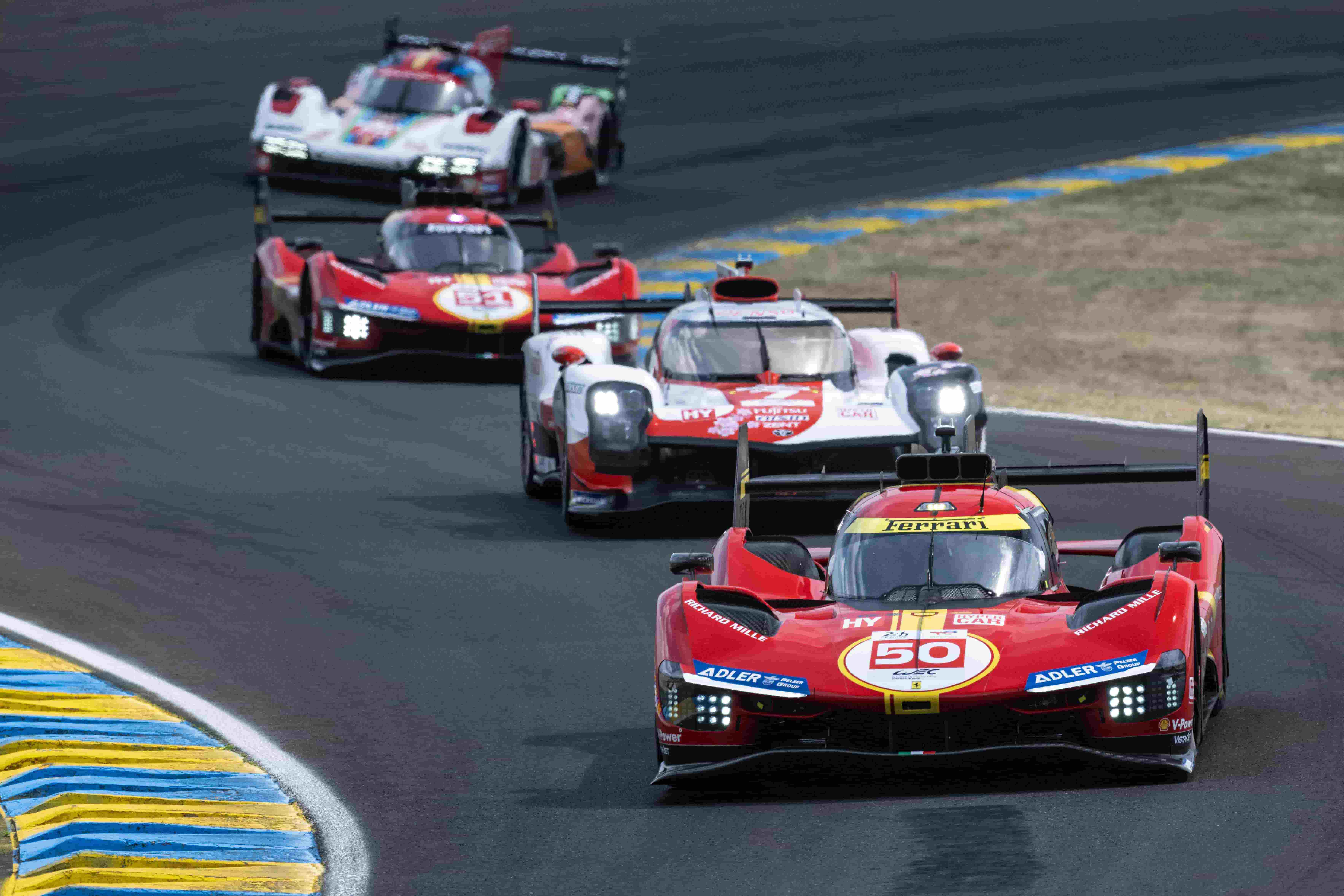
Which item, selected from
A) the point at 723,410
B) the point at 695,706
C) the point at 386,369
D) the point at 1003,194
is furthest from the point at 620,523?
the point at 1003,194

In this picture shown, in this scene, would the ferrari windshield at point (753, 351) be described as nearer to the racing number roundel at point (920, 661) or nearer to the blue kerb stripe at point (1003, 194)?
the racing number roundel at point (920, 661)

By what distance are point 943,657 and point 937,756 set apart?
0.38 meters

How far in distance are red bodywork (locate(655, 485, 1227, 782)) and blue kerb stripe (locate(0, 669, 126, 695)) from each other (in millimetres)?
2869

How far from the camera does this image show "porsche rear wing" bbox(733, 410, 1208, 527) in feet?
36.1

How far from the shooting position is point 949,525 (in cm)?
1049

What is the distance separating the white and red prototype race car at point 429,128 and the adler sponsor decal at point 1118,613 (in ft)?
68.5

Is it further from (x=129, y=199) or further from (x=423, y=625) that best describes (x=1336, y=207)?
(x=423, y=625)

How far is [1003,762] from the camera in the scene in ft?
31.5

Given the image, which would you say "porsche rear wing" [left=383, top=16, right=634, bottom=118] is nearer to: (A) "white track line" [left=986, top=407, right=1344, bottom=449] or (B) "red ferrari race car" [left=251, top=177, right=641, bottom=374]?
(B) "red ferrari race car" [left=251, top=177, right=641, bottom=374]

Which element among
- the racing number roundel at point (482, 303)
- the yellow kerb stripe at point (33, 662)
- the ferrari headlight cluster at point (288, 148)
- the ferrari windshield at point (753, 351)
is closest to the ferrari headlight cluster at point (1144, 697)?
the yellow kerb stripe at point (33, 662)

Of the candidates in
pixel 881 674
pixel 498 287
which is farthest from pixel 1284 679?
pixel 498 287

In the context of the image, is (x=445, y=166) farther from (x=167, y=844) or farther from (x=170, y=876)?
(x=170, y=876)

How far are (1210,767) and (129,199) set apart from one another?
2490 centimetres

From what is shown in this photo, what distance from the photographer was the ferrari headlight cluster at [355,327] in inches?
882
